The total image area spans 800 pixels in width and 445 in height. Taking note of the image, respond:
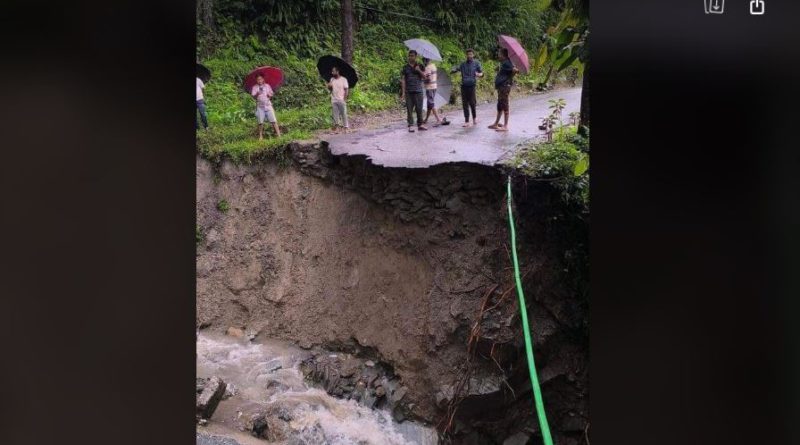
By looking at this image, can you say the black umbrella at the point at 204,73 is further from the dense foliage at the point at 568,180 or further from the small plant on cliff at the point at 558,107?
the small plant on cliff at the point at 558,107

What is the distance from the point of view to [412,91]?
4.23m

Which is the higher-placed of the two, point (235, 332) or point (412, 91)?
point (412, 91)

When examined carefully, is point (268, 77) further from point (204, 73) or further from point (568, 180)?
point (568, 180)

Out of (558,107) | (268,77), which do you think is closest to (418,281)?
(558,107)

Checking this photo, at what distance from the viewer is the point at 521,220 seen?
435 cm

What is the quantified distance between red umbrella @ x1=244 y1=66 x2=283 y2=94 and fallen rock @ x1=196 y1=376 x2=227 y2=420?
1.87 metres

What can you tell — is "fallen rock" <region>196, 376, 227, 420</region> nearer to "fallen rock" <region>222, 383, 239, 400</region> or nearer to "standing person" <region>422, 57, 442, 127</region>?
"fallen rock" <region>222, 383, 239, 400</region>

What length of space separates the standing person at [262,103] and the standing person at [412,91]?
880 millimetres

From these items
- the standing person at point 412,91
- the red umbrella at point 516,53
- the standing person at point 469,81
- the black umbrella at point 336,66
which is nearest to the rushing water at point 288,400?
the standing person at point 412,91

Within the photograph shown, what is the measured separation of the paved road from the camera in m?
4.03

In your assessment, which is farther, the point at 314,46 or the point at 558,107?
the point at 314,46

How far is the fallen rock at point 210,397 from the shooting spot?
373 cm

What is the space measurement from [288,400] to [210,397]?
0.51 meters

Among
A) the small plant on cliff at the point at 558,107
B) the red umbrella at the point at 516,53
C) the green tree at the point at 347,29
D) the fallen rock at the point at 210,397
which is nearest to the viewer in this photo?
the fallen rock at the point at 210,397
